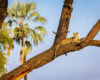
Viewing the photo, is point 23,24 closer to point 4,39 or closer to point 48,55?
point 4,39

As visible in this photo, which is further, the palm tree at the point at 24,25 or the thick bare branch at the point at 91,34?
the palm tree at the point at 24,25

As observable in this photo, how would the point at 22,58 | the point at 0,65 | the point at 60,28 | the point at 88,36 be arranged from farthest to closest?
1. the point at 22,58
2. the point at 0,65
3. the point at 60,28
4. the point at 88,36

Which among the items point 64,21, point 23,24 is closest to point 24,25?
point 23,24

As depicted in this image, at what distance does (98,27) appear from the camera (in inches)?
218

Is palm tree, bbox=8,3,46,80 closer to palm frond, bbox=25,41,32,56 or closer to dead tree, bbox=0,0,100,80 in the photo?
palm frond, bbox=25,41,32,56

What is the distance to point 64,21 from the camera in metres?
6.22

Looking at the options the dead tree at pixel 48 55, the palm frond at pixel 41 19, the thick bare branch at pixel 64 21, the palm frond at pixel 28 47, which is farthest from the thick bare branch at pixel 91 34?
the palm frond at pixel 28 47

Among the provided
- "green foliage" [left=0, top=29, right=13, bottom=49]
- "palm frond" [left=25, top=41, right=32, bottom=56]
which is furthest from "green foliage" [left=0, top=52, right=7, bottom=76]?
"palm frond" [left=25, top=41, right=32, bottom=56]

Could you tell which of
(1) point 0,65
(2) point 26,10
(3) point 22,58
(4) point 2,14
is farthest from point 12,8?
(4) point 2,14

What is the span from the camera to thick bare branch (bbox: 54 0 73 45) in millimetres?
6138

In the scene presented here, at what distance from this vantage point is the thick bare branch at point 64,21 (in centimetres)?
614

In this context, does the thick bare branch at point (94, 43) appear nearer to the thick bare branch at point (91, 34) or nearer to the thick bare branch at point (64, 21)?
the thick bare branch at point (91, 34)

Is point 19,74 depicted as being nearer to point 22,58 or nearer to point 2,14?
point 2,14

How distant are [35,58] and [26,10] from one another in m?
19.4
